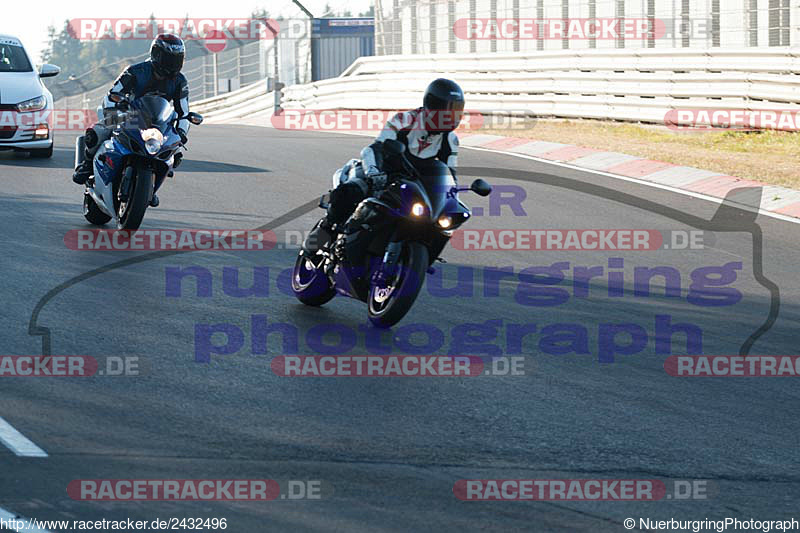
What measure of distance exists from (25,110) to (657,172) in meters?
8.50

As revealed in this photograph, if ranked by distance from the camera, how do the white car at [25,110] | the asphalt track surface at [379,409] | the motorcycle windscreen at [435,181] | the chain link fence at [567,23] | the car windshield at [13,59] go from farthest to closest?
the chain link fence at [567,23] → the car windshield at [13,59] → the white car at [25,110] → the motorcycle windscreen at [435,181] → the asphalt track surface at [379,409]

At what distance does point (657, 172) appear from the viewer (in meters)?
16.6

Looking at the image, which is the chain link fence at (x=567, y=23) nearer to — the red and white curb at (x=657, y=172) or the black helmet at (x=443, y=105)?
the red and white curb at (x=657, y=172)

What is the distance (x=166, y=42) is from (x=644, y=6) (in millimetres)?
15893

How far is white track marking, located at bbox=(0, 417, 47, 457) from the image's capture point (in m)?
5.07

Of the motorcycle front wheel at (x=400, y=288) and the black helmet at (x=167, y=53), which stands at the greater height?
the black helmet at (x=167, y=53)

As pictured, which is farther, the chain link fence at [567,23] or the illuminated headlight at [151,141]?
the chain link fence at [567,23]

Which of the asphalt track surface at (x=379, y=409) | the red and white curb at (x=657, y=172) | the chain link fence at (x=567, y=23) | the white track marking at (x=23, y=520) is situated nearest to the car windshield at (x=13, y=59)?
the asphalt track surface at (x=379, y=409)

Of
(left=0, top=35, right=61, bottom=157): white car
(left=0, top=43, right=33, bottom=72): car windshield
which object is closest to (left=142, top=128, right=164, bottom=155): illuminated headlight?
(left=0, top=35, right=61, bottom=157): white car

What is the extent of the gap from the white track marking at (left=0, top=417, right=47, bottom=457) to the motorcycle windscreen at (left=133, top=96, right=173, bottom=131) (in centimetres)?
542

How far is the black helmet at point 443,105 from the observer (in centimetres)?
757

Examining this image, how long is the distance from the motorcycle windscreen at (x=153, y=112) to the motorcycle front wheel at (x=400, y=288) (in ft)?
11.6

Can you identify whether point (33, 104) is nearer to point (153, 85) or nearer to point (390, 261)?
point (153, 85)

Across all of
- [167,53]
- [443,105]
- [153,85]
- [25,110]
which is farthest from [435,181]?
[25,110]
